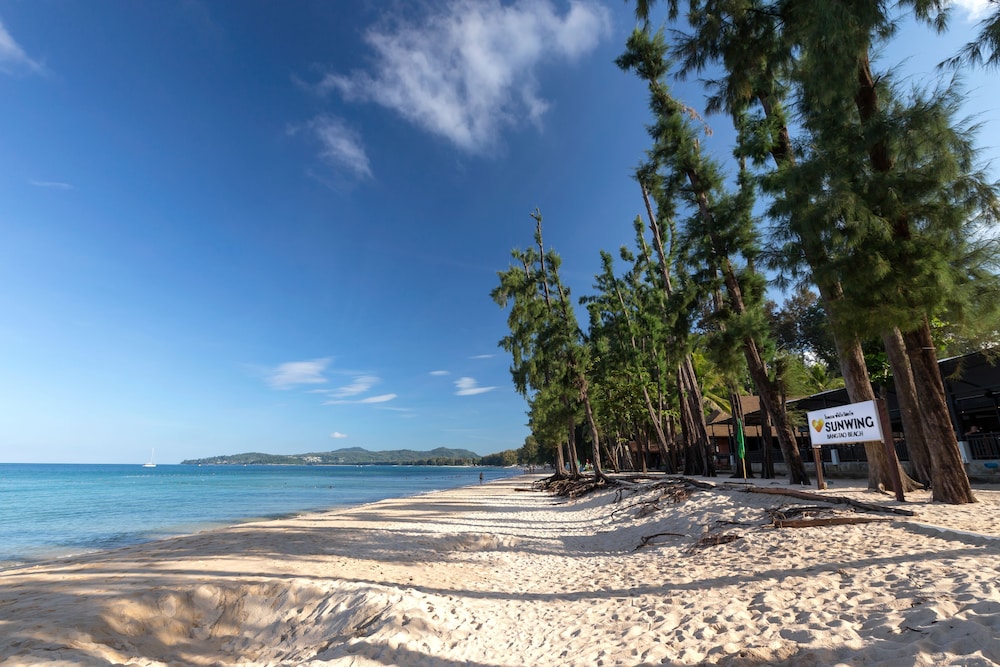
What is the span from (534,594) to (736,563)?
289 cm

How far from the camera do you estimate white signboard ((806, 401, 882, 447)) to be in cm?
933

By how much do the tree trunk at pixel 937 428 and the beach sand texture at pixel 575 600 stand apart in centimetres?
37

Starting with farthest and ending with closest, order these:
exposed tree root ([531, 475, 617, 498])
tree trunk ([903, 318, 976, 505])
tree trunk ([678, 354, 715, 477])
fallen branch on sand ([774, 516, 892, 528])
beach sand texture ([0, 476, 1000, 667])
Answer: exposed tree root ([531, 475, 617, 498])
tree trunk ([678, 354, 715, 477])
tree trunk ([903, 318, 976, 505])
fallen branch on sand ([774, 516, 892, 528])
beach sand texture ([0, 476, 1000, 667])

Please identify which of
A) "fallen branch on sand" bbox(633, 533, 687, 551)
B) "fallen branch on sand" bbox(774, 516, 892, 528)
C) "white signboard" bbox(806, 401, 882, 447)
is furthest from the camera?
"white signboard" bbox(806, 401, 882, 447)

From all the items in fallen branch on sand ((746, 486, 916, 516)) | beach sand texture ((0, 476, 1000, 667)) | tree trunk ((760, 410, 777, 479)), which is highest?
tree trunk ((760, 410, 777, 479))

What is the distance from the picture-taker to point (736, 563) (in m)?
6.34

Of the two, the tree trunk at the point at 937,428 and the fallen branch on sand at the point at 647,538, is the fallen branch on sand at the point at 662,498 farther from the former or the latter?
the tree trunk at the point at 937,428

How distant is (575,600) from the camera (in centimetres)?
598

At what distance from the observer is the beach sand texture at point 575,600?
147 inches

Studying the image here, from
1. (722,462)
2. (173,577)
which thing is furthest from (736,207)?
(722,462)

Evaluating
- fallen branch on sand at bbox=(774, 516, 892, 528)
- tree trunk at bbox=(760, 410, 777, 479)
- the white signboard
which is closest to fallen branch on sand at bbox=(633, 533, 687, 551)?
fallen branch on sand at bbox=(774, 516, 892, 528)

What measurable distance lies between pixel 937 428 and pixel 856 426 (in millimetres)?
1662

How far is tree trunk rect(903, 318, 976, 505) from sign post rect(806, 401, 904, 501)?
0.58 meters

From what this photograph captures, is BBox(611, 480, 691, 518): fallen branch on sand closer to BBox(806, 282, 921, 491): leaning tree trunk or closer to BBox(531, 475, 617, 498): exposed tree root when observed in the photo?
BBox(806, 282, 921, 491): leaning tree trunk
